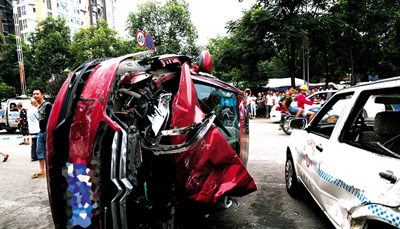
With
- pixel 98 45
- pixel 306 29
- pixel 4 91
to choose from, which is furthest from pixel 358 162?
pixel 4 91

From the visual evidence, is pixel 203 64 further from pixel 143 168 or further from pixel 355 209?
pixel 355 209

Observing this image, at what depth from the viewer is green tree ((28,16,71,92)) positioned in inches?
1259

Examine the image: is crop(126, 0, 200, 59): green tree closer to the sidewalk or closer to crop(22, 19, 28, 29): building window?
crop(22, 19, 28, 29): building window

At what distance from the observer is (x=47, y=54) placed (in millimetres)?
32125

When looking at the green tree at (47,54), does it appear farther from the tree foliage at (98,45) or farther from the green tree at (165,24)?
the green tree at (165,24)

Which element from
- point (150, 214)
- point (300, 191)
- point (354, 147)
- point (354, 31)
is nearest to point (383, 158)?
point (354, 147)

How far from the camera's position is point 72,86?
79.3 inches

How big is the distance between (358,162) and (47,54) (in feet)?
122

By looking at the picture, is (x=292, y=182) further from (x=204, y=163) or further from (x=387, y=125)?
(x=204, y=163)

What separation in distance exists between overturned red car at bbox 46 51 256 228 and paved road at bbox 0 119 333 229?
0.38m

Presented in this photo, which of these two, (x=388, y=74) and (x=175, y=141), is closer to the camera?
(x=175, y=141)

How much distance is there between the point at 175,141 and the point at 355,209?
1.38 m

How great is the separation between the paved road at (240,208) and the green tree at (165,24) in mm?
32709

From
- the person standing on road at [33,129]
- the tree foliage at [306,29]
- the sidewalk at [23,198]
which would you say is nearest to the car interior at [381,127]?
the sidewalk at [23,198]
